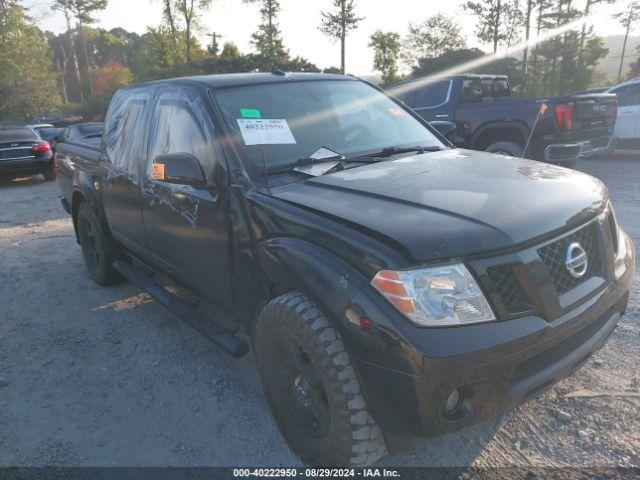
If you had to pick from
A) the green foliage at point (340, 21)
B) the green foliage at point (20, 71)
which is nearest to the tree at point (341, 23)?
the green foliage at point (340, 21)

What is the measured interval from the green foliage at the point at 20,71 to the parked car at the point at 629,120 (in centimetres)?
4346

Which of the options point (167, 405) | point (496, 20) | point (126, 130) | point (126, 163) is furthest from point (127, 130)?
point (496, 20)

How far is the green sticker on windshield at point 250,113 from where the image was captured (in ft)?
9.62

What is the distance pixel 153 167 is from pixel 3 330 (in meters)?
2.15

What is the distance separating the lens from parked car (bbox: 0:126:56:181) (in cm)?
1155

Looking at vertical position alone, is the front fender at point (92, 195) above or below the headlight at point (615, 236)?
below

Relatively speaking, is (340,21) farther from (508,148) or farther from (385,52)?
(508,148)

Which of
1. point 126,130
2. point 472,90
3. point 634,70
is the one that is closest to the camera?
point 126,130

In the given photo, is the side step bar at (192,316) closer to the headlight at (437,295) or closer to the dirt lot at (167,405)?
the dirt lot at (167,405)

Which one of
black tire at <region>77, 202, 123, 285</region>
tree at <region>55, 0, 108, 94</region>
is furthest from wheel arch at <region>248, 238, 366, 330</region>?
tree at <region>55, 0, 108, 94</region>

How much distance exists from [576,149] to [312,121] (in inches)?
204

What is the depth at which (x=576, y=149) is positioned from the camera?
6.86 meters

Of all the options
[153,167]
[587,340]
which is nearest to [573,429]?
[587,340]

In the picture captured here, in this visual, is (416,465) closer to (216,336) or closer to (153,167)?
(216,336)
